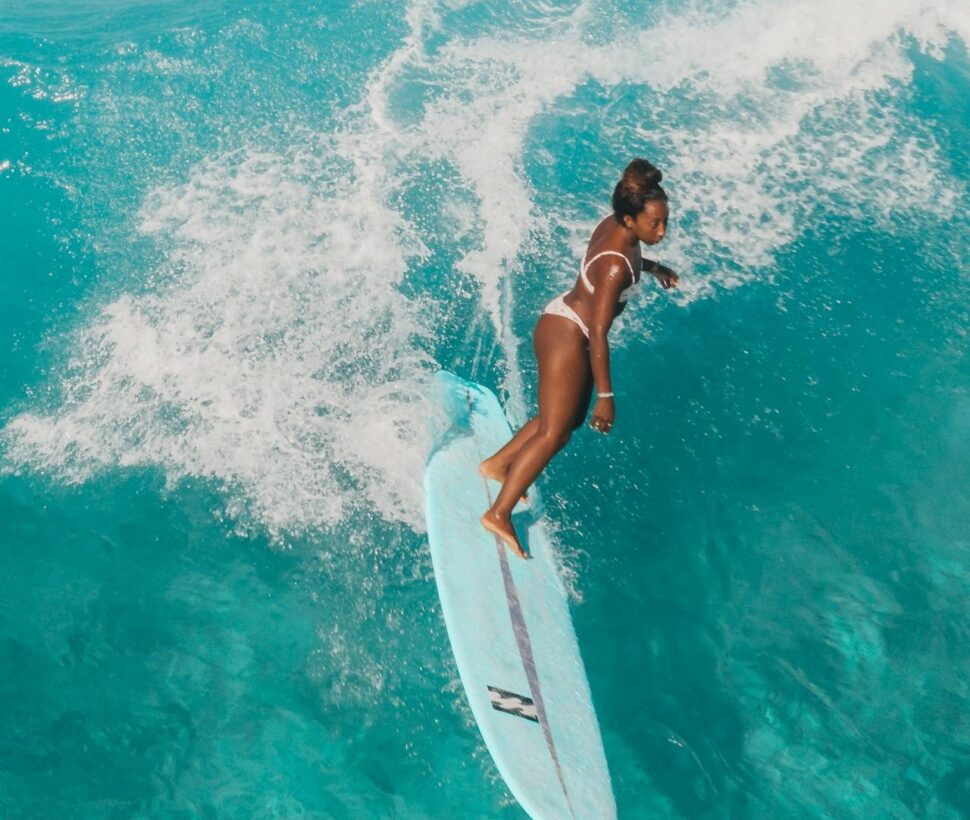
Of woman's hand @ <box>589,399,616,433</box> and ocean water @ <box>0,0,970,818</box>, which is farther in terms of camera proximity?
ocean water @ <box>0,0,970,818</box>

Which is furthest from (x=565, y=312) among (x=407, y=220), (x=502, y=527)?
(x=407, y=220)

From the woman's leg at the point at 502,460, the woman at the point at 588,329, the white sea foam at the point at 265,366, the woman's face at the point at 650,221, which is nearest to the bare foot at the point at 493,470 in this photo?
the woman's leg at the point at 502,460

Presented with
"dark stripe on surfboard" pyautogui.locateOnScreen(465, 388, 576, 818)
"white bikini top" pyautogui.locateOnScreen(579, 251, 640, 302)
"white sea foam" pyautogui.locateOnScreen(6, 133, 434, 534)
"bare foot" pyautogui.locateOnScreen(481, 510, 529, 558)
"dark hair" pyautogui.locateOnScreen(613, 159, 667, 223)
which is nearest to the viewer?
"dark hair" pyautogui.locateOnScreen(613, 159, 667, 223)

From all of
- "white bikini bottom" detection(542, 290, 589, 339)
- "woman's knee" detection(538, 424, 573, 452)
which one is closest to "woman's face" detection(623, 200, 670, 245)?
"white bikini bottom" detection(542, 290, 589, 339)

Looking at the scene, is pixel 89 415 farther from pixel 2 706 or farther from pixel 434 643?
pixel 434 643

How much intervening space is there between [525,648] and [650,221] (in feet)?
9.11

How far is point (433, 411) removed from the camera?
6.80m

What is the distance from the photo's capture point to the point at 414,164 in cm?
902

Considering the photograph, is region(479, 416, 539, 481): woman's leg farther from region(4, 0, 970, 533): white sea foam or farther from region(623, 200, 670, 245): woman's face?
region(623, 200, 670, 245): woman's face

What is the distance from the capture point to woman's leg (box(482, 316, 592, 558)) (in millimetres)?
4832

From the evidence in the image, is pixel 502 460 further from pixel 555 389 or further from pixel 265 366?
pixel 265 366

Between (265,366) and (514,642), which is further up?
(265,366)

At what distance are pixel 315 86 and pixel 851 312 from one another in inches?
257

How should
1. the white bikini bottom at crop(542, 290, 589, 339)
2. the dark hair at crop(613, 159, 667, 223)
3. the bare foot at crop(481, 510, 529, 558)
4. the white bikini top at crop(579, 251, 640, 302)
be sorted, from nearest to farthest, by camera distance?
the dark hair at crop(613, 159, 667, 223), the white bikini top at crop(579, 251, 640, 302), the white bikini bottom at crop(542, 290, 589, 339), the bare foot at crop(481, 510, 529, 558)
